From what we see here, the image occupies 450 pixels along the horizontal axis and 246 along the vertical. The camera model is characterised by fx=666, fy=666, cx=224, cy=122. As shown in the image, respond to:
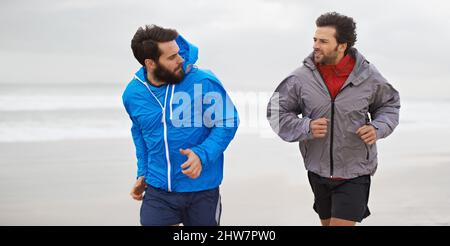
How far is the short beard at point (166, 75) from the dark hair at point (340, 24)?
1040 millimetres

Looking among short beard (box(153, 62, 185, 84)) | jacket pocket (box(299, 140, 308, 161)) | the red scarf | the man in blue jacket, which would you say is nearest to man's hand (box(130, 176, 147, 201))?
the man in blue jacket

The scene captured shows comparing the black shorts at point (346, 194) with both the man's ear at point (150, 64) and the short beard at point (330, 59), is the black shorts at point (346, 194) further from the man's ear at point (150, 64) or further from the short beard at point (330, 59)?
the man's ear at point (150, 64)

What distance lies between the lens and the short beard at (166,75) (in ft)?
12.7

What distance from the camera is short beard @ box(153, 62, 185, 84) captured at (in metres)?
3.88

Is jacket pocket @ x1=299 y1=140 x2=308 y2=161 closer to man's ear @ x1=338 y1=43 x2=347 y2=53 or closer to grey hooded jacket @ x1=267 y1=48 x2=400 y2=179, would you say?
grey hooded jacket @ x1=267 y1=48 x2=400 y2=179

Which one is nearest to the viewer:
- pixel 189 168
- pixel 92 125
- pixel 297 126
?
pixel 189 168

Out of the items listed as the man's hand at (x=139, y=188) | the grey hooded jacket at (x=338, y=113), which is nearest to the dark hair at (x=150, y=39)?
the man's hand at (x=139, y=188)

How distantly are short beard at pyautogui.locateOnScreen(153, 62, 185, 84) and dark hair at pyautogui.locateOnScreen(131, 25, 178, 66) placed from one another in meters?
0.06

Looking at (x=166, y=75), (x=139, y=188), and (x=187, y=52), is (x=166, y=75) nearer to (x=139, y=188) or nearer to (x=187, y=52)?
(x=187, y=52)

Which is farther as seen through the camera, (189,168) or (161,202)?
(161,202)

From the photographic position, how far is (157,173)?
3947mm

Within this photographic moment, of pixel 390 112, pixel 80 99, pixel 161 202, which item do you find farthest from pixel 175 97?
pixel 80 99
